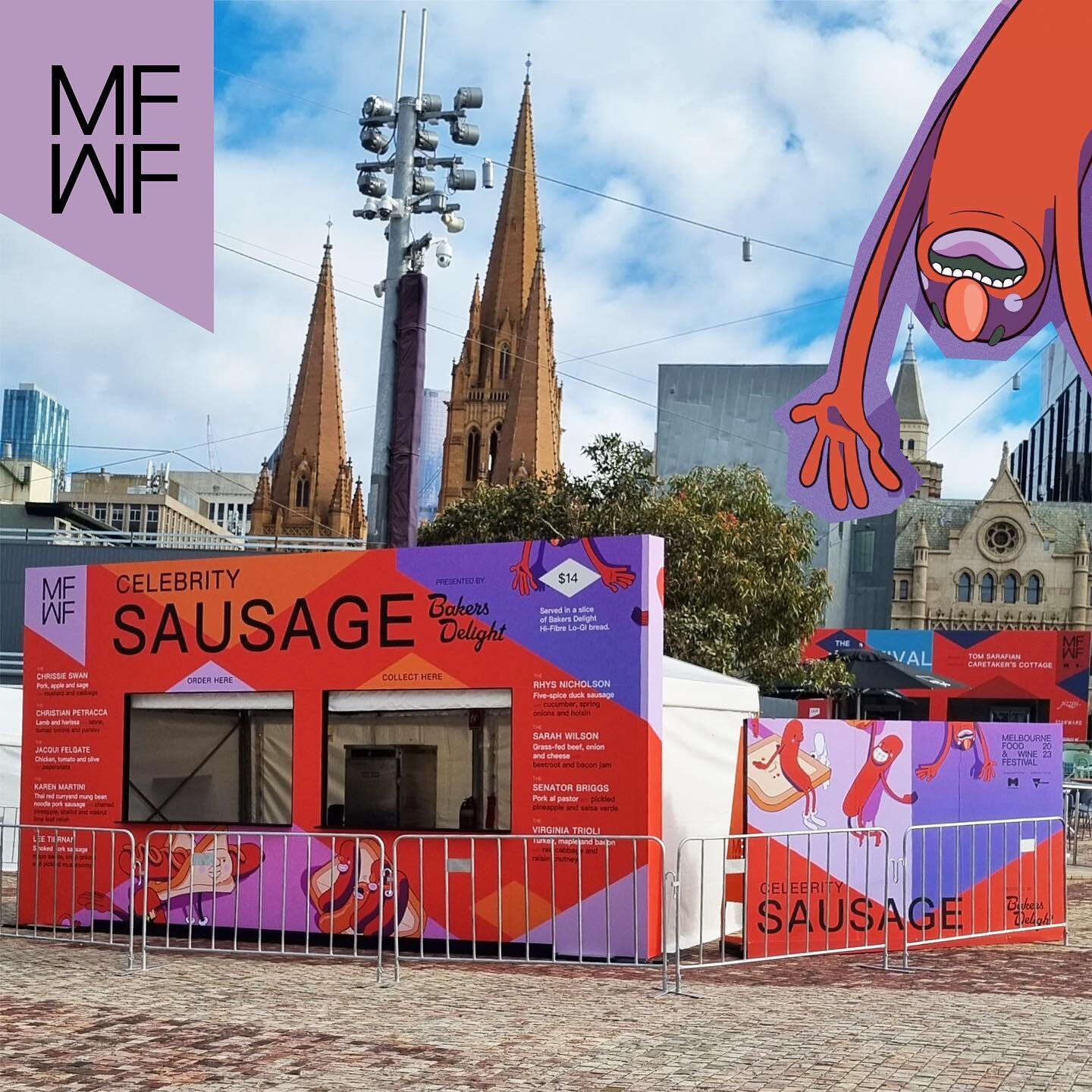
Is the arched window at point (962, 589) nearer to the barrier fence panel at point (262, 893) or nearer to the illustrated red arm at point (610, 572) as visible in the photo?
the barrier fence panel at point (262, 893)

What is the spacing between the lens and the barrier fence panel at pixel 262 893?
1132 centimetres

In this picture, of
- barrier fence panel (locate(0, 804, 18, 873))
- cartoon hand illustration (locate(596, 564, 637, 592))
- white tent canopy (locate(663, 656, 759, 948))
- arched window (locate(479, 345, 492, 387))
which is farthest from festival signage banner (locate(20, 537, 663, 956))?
arched window (locate(479, 345, 492, 387))

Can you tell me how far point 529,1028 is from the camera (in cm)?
782

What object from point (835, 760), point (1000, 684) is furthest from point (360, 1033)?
point (1000, 684)

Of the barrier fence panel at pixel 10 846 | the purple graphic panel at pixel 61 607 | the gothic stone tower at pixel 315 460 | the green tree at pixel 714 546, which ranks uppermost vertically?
the gothic stone tower at pixel 315 460

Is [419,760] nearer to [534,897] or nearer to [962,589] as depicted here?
[534,897]

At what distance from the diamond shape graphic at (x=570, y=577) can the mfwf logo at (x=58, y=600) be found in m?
4.46

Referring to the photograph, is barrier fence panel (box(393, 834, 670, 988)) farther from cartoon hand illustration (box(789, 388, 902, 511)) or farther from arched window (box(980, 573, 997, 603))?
arched window (box(980, 573, 997, 603))

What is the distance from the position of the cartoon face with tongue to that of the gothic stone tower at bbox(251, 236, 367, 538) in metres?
91.4

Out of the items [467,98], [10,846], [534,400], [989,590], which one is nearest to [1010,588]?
[989,590]

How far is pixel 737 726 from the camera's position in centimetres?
1230

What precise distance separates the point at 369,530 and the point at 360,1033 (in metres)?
10.9

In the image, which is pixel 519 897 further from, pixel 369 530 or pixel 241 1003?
pixel 369 530

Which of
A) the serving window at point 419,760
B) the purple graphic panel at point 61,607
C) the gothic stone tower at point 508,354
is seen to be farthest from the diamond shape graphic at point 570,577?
the gothic stone tower at point 508,354
